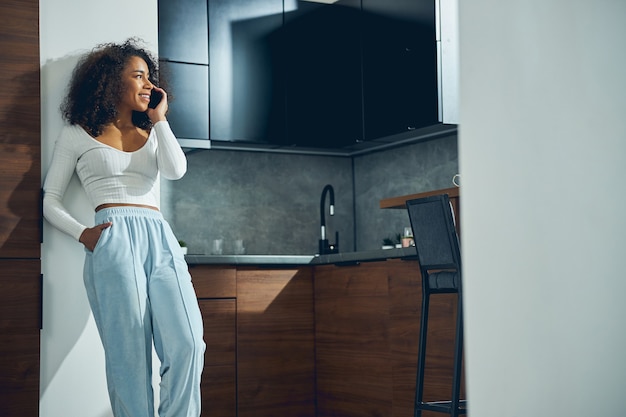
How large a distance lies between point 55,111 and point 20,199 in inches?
14.2

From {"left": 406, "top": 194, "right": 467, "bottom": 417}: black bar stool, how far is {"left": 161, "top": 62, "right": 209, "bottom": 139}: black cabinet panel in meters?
1.93

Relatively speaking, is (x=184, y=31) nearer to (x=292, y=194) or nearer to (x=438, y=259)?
(x=292, y=194)

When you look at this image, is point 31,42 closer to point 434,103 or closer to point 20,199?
point 20,199

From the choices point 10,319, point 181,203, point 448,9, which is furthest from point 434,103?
point 10,319

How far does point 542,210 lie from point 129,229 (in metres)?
1.96

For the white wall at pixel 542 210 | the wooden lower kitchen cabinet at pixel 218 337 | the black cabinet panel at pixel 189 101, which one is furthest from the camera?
the black cabinet panel at pixel 189 101

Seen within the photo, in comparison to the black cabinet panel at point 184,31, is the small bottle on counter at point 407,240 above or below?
below

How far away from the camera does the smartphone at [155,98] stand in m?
3.35

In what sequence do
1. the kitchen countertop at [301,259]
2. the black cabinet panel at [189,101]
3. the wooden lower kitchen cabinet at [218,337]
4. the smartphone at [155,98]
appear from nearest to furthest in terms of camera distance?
the smartphone at [155,98] → the kitchen countertop at [301,259] → the wooden lower kitchen cabinet at [218,337] → the black cabinet panel at [189,101]

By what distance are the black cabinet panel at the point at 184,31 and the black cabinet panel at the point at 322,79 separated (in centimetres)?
53

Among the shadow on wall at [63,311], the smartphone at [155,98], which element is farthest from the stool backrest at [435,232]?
the shadow on wall at [63,311]

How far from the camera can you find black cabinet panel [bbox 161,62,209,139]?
468 cm

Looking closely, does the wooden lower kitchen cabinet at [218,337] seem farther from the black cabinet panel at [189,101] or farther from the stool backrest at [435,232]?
the stool backrest at [435,232]

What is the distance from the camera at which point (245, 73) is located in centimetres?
494
